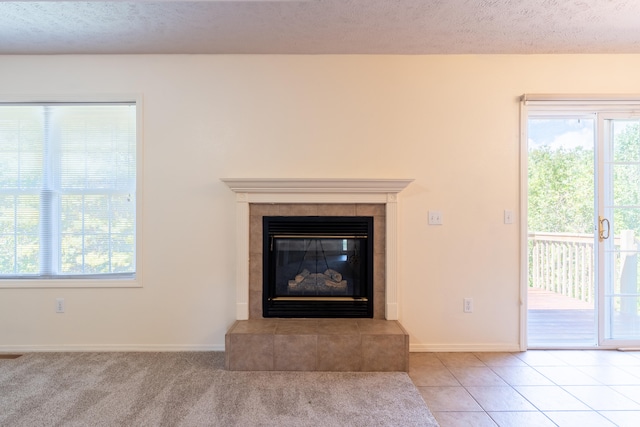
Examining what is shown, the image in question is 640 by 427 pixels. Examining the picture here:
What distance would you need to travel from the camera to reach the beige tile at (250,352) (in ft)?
7.85

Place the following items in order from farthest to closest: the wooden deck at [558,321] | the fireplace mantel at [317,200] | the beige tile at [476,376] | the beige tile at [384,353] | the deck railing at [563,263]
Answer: the deck railing at [563,263]
the wooden deck at [558,321]
the fireplace mantel at [317,200]
the beige tile at [384,353]
the beige tile at [476,376]

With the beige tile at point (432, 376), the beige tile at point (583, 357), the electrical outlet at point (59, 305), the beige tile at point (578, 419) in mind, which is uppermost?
the electrical outlet at point (59, 305)

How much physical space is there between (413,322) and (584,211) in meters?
1.88

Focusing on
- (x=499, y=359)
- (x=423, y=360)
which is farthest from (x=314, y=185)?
(x=499, y=359)

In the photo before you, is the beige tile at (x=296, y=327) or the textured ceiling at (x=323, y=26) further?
the beige tile at (x=296, y=327)

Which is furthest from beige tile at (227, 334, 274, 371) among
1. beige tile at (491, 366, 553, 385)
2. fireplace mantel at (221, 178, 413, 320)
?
beige tile at (491, 366, 553, 385)

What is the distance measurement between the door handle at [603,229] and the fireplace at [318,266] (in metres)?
1.93

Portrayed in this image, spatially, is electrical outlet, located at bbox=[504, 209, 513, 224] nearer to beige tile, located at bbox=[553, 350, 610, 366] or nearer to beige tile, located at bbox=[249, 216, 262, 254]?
beige tile, located at bbox=[553, 350, 610, 366]

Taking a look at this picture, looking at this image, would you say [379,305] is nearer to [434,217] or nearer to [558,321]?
[434,217]

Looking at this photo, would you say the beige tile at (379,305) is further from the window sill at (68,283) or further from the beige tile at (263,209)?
the window sill at (68,283)

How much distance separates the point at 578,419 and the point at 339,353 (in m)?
1.41

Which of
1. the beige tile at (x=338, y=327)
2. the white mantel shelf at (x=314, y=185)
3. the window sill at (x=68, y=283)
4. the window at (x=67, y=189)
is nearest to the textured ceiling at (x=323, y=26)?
the window at (x=67, y=189)

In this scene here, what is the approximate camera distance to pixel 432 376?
238cm

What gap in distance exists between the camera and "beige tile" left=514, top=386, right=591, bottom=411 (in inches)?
78.8
